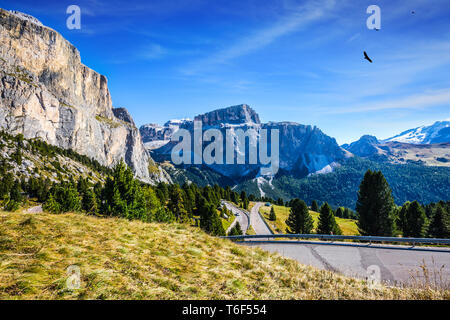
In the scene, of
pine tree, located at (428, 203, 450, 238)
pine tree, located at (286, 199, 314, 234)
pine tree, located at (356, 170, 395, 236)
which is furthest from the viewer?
A: pine tree, located at (286, 199, 314, 234)

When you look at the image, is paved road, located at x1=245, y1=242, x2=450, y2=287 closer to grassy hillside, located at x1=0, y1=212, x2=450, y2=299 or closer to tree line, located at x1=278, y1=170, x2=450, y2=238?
grassy hillside, located at x1=0, y1=212, x2=450, y2=299

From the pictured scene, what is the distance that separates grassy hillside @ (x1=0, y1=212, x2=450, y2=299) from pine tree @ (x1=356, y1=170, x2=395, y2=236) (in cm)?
3195

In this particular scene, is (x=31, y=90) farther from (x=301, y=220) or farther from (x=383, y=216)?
(x=383, y=216)

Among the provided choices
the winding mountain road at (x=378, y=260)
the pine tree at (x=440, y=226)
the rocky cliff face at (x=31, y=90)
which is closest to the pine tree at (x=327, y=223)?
the pine tree at (x=440, y=226)

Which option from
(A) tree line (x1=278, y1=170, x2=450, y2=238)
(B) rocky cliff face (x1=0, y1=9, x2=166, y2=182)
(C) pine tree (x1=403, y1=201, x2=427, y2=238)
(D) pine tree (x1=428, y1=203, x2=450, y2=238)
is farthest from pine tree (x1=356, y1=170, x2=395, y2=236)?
(B) rocky cliff face (x1=0, y1=9, x2=166, y2=182)

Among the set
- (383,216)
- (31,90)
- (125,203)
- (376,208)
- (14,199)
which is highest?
(31,90)

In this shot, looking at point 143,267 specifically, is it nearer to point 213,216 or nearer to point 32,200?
point 213,216

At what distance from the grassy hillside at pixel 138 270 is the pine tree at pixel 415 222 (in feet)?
162

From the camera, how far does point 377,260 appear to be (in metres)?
14.8

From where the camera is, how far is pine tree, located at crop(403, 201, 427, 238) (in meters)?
44.0

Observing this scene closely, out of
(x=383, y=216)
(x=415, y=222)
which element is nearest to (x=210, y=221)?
(x=383, y=216)

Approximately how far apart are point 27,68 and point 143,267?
252549 mm

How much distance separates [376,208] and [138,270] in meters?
39.3
